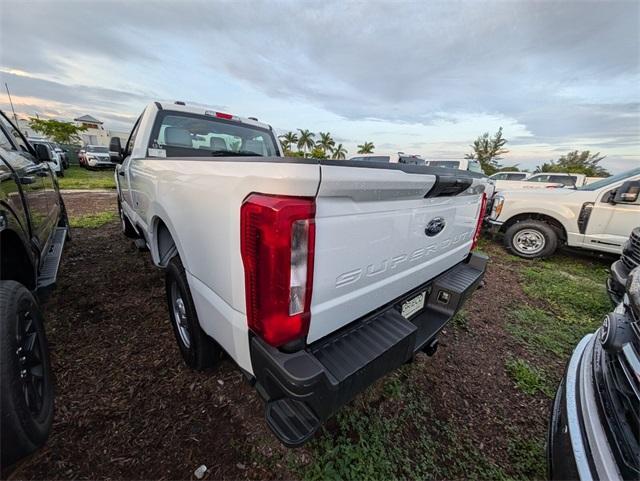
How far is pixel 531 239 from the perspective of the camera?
211 inches

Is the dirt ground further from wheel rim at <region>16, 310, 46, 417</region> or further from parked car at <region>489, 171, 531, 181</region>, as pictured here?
parked car at <region>489, 171, 531, 181</region>

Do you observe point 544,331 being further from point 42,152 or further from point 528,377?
point 42,152

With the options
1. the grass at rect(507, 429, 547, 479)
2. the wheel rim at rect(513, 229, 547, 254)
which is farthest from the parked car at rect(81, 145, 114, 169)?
the grass at rect(507, 429, 547, 479)

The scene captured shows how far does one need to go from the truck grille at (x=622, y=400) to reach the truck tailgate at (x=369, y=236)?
954 millimetres

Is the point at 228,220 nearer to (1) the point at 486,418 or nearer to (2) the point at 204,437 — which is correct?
(2) the point at 204,437

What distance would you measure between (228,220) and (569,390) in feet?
6.10

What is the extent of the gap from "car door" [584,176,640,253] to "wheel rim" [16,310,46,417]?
6.83 metres

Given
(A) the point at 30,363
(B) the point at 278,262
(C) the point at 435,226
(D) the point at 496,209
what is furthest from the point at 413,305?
(D) the point at 496,209

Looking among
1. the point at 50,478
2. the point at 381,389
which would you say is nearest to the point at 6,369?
the point at 50,478

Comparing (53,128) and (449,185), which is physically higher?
(53,128)

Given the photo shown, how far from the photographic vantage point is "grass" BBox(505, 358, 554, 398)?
2242mm

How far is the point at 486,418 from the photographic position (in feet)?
6.46

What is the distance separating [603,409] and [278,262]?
1535mm

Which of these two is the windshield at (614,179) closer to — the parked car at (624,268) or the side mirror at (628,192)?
the side mirror at (628,192)
